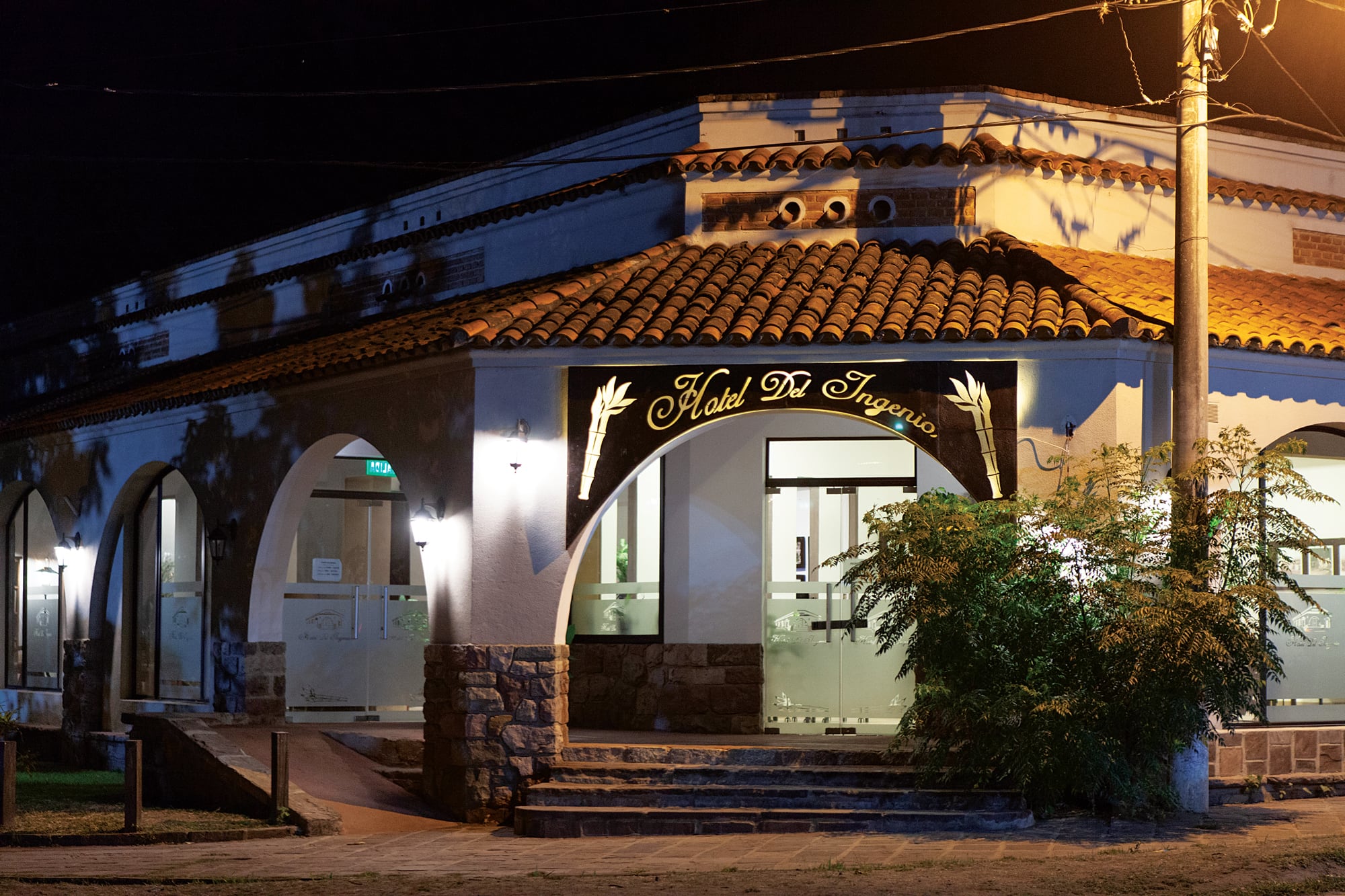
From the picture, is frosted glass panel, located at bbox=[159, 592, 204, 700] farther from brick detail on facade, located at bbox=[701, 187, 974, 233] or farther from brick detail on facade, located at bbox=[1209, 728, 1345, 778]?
brick detail on facade, located at bbox=[1209, 728, 1345, 778]

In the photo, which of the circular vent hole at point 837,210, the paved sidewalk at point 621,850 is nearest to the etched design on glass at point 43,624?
the paved sidewalk at point 621,850

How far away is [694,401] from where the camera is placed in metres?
13.3

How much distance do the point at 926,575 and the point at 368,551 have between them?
8927 millimetres

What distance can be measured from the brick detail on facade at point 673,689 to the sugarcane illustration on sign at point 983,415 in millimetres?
4069

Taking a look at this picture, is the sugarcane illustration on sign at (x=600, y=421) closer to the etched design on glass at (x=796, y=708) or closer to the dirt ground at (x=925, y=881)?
the etched design on glass at (x=796, y=708)

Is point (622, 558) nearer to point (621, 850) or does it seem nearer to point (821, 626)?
point (821, 626)

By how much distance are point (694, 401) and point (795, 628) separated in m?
3.77

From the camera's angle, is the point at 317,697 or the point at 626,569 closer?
the point at 626,569

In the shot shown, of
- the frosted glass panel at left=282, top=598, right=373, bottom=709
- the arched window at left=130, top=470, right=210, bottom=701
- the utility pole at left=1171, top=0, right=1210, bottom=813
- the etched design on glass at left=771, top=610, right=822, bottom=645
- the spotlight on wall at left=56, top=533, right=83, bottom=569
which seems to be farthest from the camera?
the spotlight on wall at left=56, top=533, right=83, bottom=569

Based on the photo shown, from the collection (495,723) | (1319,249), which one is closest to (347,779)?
(495,723)

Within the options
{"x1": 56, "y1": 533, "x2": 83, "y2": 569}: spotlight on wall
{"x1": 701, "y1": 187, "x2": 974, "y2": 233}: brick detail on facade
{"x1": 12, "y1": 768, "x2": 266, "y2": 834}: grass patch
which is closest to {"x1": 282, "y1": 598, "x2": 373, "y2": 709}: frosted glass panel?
{"x1": 12, "y1": 768, "x2": 266, "y2": 834}: grass patch

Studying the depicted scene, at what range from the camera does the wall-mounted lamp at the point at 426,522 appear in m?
13.9

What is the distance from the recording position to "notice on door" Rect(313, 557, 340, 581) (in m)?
18.0

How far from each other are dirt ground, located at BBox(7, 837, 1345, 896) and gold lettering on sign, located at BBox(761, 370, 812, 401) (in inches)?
176
